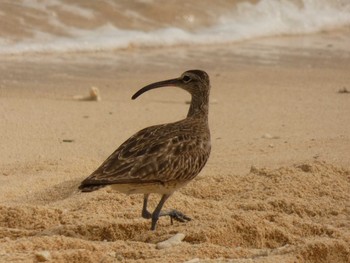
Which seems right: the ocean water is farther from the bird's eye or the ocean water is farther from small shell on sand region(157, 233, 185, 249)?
small shell on sand region(157, 233, 185, 249)

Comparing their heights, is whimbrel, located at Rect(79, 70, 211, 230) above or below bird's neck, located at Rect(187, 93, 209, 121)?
below

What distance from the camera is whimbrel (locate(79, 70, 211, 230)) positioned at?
5961mm

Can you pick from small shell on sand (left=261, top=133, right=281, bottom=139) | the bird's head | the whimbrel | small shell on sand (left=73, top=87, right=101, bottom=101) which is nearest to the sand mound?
the whimbrel

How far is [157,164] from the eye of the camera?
20.1 ft

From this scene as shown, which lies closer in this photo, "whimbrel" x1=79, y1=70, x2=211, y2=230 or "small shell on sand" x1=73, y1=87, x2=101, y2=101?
"whimbrel" x1=79, y1=70, x2=211, y2=230

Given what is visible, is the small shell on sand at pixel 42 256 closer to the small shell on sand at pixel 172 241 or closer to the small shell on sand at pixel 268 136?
the small shell on sand at pixel 172 241

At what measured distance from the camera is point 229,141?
919 centimetres

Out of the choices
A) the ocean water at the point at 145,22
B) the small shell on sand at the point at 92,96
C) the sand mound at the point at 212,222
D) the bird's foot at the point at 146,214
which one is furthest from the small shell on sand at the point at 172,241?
the ocean water at the point at 145,22

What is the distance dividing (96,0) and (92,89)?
17.0 feet

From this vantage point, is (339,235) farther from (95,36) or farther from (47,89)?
(95,36)

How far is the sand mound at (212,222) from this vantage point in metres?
5.56

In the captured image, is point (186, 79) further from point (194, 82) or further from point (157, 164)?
point (157, 164)

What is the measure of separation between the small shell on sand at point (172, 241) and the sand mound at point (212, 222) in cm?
4

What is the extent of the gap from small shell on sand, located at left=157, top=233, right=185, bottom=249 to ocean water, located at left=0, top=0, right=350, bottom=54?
750 cm
